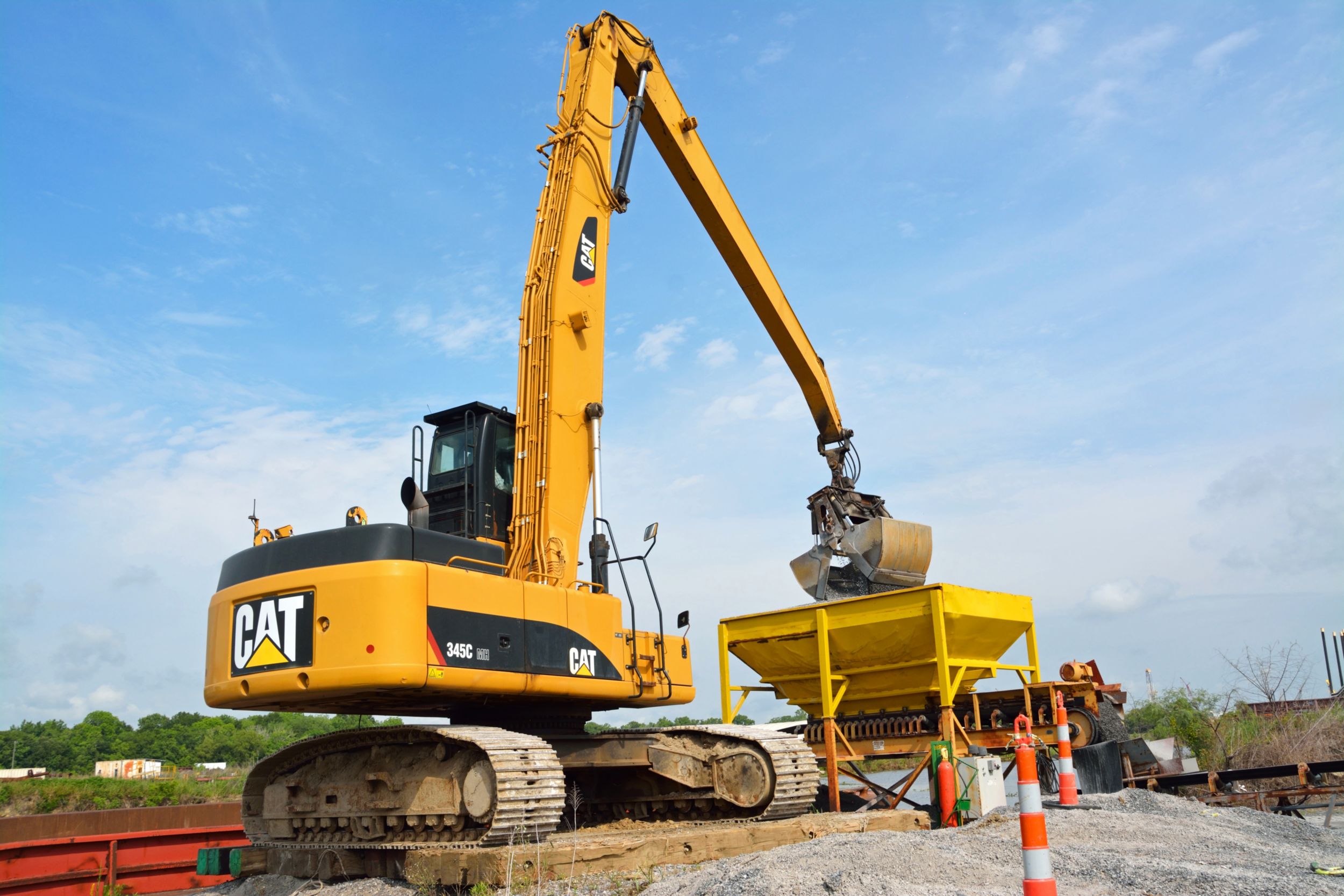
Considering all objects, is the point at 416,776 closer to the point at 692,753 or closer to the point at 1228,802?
the point at 692,753

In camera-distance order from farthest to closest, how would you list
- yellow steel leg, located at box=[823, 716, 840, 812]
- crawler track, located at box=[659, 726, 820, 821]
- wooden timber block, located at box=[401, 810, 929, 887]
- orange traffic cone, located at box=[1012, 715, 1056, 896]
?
1. yellow steel leg, located at box=[823, 716, 840, 812]
2. crawler track, located at box=[659, 726, 820, 821]
3. wooden timber block, located at box=[401, 810, 929, 887]
4. orange traffic cone, located at box=[1012, 715, 1056, 896]

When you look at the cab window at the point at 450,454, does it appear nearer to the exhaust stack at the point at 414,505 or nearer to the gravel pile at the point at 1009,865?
the exhaust stack at the point at 414,505

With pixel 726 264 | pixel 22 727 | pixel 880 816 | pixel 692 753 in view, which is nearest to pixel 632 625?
pixel 692 753

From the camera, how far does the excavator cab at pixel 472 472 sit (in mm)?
8914

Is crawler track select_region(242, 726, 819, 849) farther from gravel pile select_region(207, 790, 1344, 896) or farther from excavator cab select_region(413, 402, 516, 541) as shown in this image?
excavator cab select_region(413, 402, 516, 541)

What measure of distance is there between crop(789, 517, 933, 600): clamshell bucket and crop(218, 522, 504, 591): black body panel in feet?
20.4

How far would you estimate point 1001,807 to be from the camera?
9.62m

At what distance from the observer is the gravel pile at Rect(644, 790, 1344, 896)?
18.0 feet

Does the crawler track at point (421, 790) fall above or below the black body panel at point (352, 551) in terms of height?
below

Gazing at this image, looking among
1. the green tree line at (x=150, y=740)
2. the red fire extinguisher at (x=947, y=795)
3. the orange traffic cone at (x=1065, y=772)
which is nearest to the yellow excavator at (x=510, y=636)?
the red fire extinguisher at (x=947, y=795)

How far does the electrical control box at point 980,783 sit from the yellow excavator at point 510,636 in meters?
1.76

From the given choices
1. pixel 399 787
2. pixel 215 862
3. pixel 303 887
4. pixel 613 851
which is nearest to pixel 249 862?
pixel 215 862

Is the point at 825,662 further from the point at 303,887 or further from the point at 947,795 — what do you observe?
the point at 303,887

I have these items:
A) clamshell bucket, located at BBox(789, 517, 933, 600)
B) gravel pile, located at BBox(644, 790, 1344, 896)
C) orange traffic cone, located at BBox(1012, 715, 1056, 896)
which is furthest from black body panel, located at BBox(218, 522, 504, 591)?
clamshell bucket, located at BBox(789, 517, 933, 600)
